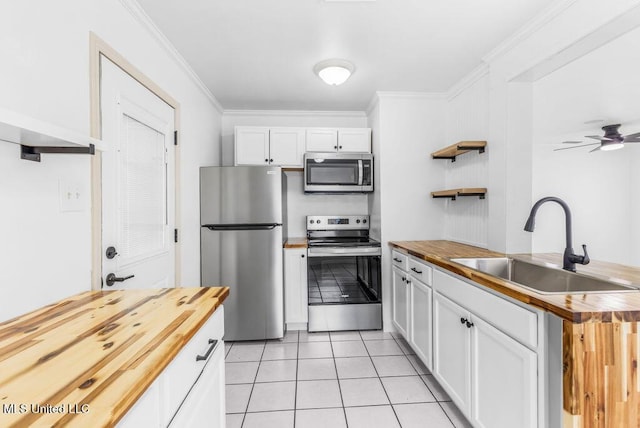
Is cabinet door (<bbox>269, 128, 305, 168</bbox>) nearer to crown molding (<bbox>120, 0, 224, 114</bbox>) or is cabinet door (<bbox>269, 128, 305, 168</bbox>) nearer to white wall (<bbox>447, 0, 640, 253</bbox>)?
crown molding (<bbox>120, 0, 224, 114</bbox>)

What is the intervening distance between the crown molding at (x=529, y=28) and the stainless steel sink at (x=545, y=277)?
1463 mm

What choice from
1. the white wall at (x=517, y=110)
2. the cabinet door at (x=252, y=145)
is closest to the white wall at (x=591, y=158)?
the white wall at (x=517, y=110)

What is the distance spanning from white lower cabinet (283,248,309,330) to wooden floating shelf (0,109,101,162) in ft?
6.88

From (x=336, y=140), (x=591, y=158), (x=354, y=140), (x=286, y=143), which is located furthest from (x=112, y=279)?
(x=591, y=158)

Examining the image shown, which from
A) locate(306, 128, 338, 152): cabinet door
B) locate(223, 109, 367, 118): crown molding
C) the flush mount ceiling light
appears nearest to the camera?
the flush mount ceiling light

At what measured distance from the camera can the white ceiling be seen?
177cm

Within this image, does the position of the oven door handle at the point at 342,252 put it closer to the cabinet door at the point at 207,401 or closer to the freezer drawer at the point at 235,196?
the freezer drawer at the point at 235,196

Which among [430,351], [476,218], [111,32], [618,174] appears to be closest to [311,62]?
[111,32]

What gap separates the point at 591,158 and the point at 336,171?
90.0 inches

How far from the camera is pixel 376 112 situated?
325cm

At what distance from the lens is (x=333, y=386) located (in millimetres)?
2104

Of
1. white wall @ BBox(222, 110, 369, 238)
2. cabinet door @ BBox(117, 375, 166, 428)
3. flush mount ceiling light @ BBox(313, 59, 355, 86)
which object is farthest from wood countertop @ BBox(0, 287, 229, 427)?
white wall @ BBox(222, 110, 369, 238)

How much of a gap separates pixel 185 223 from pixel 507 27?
8.89 feet

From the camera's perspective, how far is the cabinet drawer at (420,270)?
2121 millimetres
